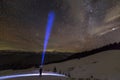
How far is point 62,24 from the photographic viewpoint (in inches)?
47.1

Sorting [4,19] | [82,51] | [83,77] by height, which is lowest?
[83,77]

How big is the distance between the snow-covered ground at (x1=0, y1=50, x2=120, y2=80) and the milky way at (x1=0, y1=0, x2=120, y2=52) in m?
0.09

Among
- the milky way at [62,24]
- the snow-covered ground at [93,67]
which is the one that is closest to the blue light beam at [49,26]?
the milky way at [62,24]

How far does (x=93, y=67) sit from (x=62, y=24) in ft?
0.91

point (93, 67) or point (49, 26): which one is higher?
point (49, 26)

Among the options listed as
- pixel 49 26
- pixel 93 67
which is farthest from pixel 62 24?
pixel 93 67

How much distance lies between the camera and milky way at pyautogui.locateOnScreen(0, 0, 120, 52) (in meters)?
1.12

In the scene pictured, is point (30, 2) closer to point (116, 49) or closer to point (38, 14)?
point (38, 14)

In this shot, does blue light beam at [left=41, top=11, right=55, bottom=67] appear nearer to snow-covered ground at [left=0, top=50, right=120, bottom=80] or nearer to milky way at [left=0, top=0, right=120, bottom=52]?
milky way at [left=0, top=0, right=120, bottom=52]

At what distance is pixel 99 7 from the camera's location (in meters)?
1.23

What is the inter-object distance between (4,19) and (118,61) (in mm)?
625

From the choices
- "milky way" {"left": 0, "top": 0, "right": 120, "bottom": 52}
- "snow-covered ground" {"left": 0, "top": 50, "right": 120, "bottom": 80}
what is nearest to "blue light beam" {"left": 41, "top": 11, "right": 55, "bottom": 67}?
"milky way" {"left": 0, "top": 0, "right": 120, "bottom": 52}

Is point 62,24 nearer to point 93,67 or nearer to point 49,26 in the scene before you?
point 49,26

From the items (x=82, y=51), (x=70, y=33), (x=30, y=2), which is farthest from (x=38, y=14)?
(x=82, y=51)
